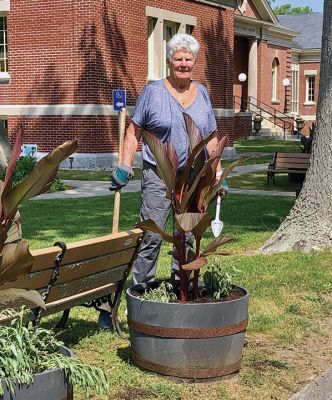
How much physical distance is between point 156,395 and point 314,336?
1783 mm

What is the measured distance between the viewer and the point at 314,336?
5711 millimetres

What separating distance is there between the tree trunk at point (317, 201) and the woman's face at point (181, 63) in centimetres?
375

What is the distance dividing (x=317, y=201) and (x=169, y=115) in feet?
12.3

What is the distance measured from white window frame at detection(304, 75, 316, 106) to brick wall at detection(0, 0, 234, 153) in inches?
1075

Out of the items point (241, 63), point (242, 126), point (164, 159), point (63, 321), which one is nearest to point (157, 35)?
point (242, 126)

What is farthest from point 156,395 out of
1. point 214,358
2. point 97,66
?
point 97,66

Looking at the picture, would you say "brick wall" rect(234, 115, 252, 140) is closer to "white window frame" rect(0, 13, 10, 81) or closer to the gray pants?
"white window frame" rect(0, 13, 10, 81)

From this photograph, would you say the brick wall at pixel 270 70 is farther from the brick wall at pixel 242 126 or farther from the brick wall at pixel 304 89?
the brick wall at pixel 304 89

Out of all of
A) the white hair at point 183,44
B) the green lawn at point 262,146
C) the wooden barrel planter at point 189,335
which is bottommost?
the green lawn at point 262,146

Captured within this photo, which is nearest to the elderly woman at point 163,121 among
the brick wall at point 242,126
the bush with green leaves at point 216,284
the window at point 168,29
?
the bush with green leaves at point 216,284

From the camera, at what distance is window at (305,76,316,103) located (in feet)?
159

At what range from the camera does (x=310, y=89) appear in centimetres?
4897

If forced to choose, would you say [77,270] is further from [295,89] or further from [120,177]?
[295,89]

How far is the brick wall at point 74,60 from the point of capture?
67.6 ft
